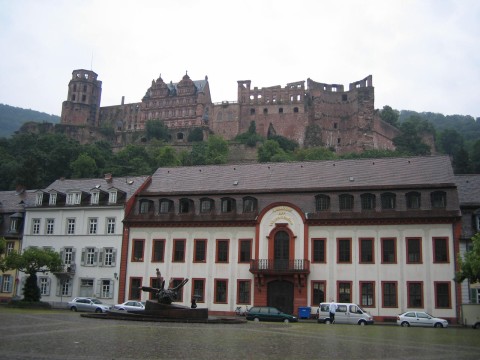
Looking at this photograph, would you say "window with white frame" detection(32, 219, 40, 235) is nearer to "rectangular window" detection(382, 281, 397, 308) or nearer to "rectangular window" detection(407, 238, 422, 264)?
"rectangular window" detection(382, 281, 397, 308)

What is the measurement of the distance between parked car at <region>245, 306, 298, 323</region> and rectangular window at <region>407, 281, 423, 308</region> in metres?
9.50

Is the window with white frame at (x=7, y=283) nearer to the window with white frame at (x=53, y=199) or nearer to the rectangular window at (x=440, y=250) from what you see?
the window with white frame at (x=53, y=199)

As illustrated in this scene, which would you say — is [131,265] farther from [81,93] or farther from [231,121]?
[81,93]

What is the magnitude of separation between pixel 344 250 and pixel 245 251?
7.90m

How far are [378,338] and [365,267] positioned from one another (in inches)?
752

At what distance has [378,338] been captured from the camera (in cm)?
2433

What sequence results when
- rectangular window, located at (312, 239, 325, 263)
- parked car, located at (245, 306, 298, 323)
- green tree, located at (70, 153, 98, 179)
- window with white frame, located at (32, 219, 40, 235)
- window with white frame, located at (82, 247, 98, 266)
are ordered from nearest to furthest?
parked car, located at (245, 306, 298, 323), rectangular window, located at (312, 239, 325, 263), window with white frame, located at (82, 247, 98, 266), window with white frame, located at (32, 219, 40, 235), green tree, located at (70, 153, 98, 179)

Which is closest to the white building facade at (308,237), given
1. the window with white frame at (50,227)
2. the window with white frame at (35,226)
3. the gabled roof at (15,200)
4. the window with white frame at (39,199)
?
the window with white frame at (50,227)

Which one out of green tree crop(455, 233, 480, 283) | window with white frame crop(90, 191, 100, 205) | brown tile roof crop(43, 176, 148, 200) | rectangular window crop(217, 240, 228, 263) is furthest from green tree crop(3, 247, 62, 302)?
green tree crop(455, 233, 480, 283)

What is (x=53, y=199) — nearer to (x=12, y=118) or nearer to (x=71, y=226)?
(x=71, y=226)

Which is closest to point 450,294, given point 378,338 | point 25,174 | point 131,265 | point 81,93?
point 378,338

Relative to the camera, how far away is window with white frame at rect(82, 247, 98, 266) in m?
50.2

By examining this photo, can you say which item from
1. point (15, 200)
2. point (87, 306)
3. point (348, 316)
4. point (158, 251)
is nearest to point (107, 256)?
point (158, 251)

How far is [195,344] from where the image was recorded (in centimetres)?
1886
